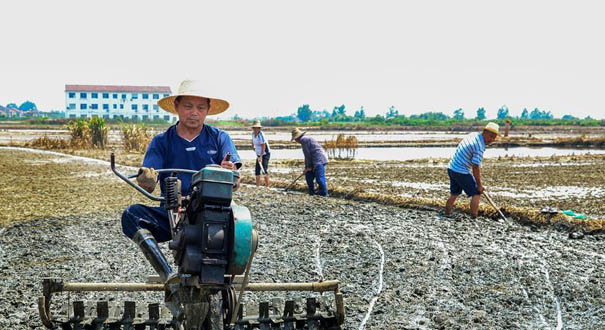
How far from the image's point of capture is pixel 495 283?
618 centimetres

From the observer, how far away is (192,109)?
418 centimetres

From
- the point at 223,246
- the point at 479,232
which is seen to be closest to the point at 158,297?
the point at 223,246

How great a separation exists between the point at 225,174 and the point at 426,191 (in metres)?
11.7

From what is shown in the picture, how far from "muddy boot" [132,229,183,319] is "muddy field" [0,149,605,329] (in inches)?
66.5

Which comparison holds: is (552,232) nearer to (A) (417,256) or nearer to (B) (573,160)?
(A) (417,256)

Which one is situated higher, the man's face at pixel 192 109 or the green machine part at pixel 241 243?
the man's face at pixel 192 109

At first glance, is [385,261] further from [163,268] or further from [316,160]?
[316,160]

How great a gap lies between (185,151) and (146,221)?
0.58 metres

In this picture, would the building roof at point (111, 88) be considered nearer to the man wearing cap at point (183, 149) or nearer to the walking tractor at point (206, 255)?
the man wearing cap at point (183, 149)

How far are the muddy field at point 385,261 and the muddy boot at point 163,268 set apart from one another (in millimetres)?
1688

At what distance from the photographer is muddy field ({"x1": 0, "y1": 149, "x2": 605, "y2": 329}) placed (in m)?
5.26

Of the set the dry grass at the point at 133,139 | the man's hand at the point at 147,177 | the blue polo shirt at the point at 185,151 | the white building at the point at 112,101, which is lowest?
the dry grass at the point at 133,139

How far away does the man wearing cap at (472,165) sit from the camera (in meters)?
9.78

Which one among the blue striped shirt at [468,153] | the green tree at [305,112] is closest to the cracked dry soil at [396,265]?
the blue striped shirt at [468,153]
